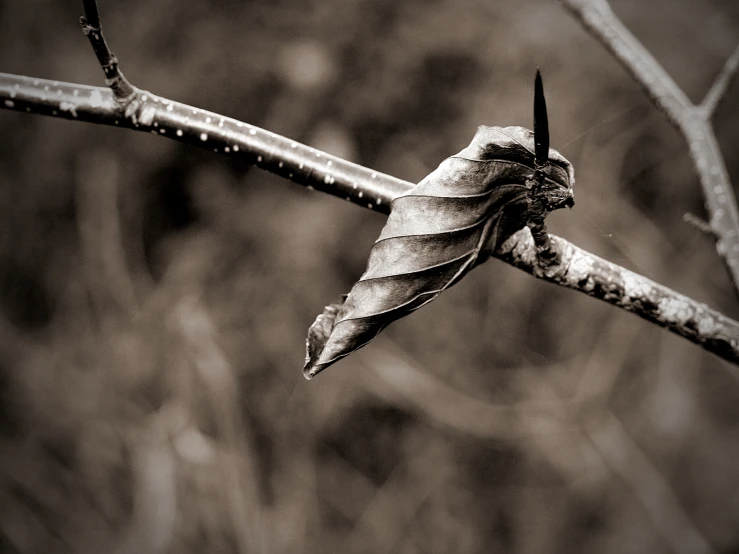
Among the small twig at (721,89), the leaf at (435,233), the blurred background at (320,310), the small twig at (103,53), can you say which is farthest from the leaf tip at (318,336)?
the blurred background at (320,310)

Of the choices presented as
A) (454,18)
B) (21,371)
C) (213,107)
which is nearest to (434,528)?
(21,371)

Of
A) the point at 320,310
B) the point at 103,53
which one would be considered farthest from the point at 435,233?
the point at 320,310

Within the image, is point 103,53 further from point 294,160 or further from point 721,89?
point 721,89

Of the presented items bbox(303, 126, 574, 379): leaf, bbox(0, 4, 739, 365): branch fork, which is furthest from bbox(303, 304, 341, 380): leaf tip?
bbox(0, 4, 739, 365): branch fork

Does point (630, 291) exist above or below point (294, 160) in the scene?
below

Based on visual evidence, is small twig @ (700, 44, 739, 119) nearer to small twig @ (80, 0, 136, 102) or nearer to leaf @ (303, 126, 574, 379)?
leaf @ (303, 126, 574, 379)
